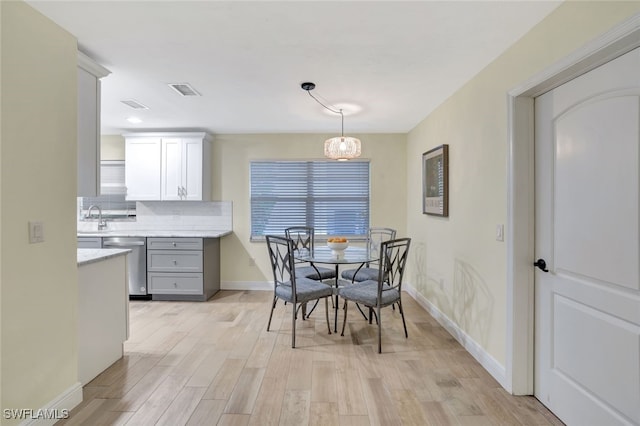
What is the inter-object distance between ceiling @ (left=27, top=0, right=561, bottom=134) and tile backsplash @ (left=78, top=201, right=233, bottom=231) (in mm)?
1637

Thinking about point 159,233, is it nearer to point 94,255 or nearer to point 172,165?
point 172,165

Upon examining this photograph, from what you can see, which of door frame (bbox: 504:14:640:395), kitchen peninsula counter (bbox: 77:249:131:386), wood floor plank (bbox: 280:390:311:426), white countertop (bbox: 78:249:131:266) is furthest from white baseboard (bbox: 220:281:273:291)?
door frame (bbox: 504:14:640:395)

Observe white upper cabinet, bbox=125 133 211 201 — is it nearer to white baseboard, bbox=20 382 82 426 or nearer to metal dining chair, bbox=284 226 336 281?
metal dining chair, bbox=284 226 336 281

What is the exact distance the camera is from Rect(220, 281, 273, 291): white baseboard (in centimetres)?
486

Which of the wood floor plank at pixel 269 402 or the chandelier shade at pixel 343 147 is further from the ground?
the chandelier shade at pixel 343 147

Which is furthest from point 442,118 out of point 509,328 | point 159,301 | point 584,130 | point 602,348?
point 159,301

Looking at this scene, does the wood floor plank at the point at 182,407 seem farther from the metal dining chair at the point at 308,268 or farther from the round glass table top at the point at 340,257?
the metal dining chair at the point at 308,268

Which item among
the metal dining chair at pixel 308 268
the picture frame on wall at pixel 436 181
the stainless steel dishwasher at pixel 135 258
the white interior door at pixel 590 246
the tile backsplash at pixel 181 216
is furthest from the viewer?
the tile backsplash at pixel 181 216

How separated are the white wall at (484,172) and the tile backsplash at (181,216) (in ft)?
9.82

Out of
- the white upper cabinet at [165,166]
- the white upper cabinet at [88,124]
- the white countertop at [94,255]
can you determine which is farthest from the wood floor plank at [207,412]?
the white upper cabinet at [165,166]

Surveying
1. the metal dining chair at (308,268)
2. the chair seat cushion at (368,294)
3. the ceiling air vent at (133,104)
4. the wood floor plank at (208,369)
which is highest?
the ceiling air vent at (133,104)

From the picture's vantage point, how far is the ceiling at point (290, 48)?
180cm

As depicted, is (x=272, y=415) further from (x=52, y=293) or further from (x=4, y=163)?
(x=4, y=163)

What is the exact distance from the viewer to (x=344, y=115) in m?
3.83
